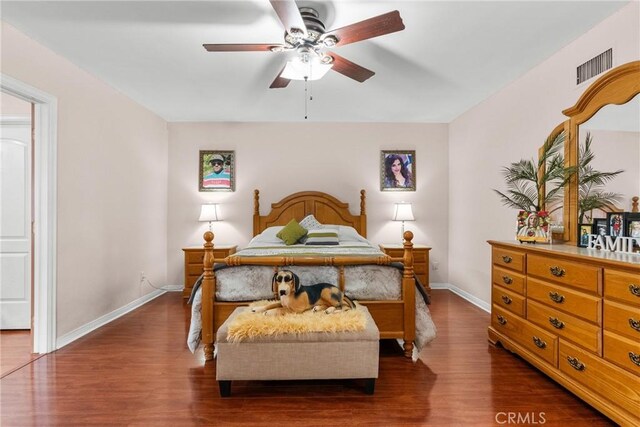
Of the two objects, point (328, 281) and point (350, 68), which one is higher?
point (350, 68)

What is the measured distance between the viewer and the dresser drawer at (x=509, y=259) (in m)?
2.52

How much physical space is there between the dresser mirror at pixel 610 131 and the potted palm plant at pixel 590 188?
30mm

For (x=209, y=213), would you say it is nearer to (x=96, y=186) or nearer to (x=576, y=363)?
(x=96, y=186)

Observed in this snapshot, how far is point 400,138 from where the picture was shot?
5027 mm

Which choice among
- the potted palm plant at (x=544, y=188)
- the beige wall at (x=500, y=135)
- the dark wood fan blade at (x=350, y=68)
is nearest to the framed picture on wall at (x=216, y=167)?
the dark wood fan blade at (x=350, y=68)

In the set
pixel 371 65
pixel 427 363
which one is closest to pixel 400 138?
pixel 371 65

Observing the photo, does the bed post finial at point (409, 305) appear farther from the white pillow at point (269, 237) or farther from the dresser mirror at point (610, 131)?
the white pillow at point (269, 237)

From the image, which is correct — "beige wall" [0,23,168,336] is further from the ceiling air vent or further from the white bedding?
the ceiling air vent

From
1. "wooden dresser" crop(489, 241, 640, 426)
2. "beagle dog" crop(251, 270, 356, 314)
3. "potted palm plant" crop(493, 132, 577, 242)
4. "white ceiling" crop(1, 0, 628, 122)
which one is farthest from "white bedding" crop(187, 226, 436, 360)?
"white ceiling" crop(1, 0, 628, 122)

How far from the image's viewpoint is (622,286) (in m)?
1.72

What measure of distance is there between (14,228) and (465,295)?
526cm

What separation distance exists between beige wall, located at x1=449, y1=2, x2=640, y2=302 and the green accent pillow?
87.3 inches

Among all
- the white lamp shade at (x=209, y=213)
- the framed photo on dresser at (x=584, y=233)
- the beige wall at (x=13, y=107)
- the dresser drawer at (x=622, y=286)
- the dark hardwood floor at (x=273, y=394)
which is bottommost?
the dark hardwood floor at (x=273, y=394)

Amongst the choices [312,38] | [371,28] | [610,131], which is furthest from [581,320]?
[312,38]
